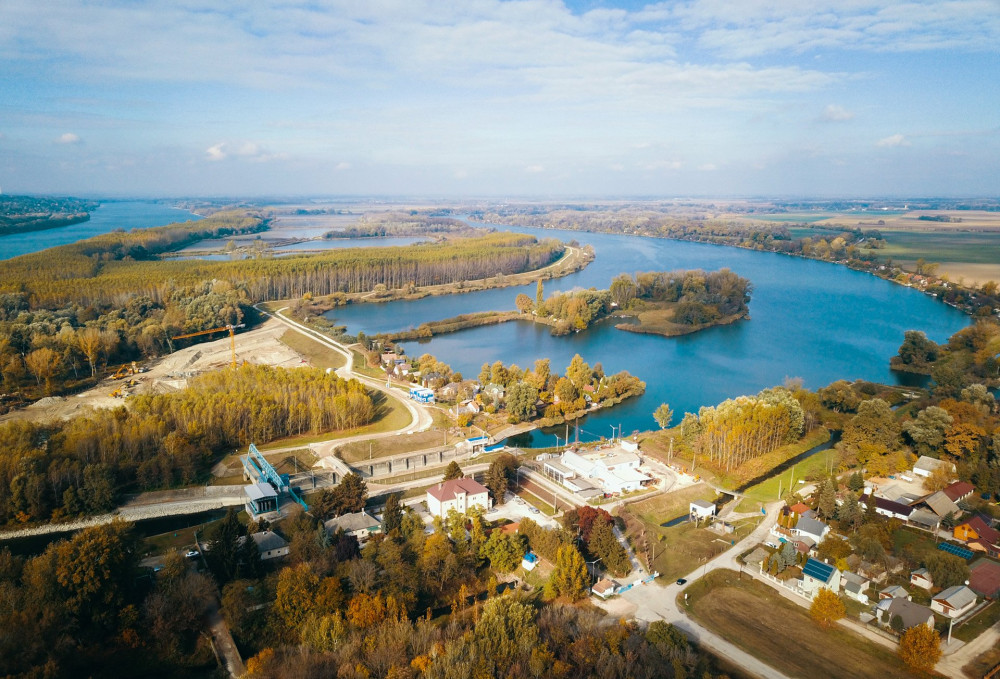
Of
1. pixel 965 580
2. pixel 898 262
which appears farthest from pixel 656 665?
pixel 898 262

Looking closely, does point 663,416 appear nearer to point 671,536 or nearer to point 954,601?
point 671,536

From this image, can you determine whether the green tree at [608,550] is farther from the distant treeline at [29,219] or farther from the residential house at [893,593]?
the distant treeline at [29,219]

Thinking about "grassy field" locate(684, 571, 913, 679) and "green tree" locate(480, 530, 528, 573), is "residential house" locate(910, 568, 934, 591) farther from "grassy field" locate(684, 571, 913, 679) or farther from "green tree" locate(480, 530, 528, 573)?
"green tree" locate(480, 530, 528, 573)

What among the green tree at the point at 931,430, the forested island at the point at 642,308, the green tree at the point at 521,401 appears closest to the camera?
the green tree at the point at 931,430

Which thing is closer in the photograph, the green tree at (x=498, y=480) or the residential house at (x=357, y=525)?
the residential house at (x=357, y=525)

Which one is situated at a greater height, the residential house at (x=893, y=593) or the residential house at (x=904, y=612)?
the residential house at (x=904, y=612)

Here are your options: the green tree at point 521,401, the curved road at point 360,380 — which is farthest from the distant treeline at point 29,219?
the green tree at point 521,401

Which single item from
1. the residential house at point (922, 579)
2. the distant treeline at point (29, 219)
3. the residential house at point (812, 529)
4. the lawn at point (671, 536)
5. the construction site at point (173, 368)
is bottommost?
the lawn at point (671, 536)
